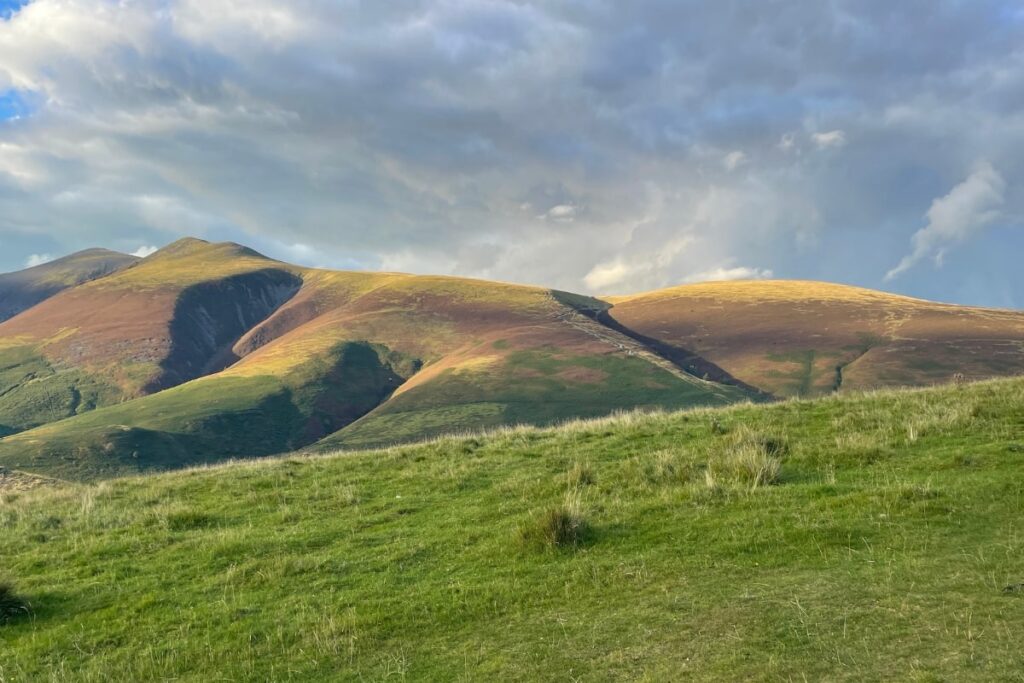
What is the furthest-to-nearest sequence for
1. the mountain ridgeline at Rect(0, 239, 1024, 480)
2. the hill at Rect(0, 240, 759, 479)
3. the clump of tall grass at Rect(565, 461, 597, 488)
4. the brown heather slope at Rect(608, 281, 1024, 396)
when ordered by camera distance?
1. the brown heather slope at Rect(608, 281, 1024, 396)
2. the mountain ridgeline at Rect(0, 239, 1024, 480)
3. the hill at Rect(0, 240, 759, 479)
4. the clump of tall grass at Rect(565, 461, 597, 488)

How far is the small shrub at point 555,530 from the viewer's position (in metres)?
10.5

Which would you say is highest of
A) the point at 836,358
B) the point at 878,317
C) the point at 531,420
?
the point at 878,317

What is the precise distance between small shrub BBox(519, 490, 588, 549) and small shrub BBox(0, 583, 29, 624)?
742 cm

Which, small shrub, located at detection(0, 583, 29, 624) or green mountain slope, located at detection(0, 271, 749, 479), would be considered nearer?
small shrub, located at detection(0, 583, 29, 624)

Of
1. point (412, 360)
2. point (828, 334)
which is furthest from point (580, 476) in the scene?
point (828, 334)

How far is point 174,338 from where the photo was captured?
501ft

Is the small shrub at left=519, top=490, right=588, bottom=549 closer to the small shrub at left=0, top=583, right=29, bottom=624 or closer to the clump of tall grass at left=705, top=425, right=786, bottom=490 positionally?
the clump of tall grass at left=705, top=425, right=786, bottom=490

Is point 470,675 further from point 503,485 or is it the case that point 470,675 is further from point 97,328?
point 97,328

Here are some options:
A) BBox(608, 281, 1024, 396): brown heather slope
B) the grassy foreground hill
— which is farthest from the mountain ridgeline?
the grassy foreground hill

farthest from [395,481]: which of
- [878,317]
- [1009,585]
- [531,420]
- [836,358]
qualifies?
[878,317]

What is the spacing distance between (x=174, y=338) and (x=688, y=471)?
526ft

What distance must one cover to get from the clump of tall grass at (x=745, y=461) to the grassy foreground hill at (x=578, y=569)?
0.23 feet

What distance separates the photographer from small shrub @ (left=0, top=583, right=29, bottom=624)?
9.67 m

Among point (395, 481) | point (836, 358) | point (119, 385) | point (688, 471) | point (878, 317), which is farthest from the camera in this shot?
point (878, 317)
